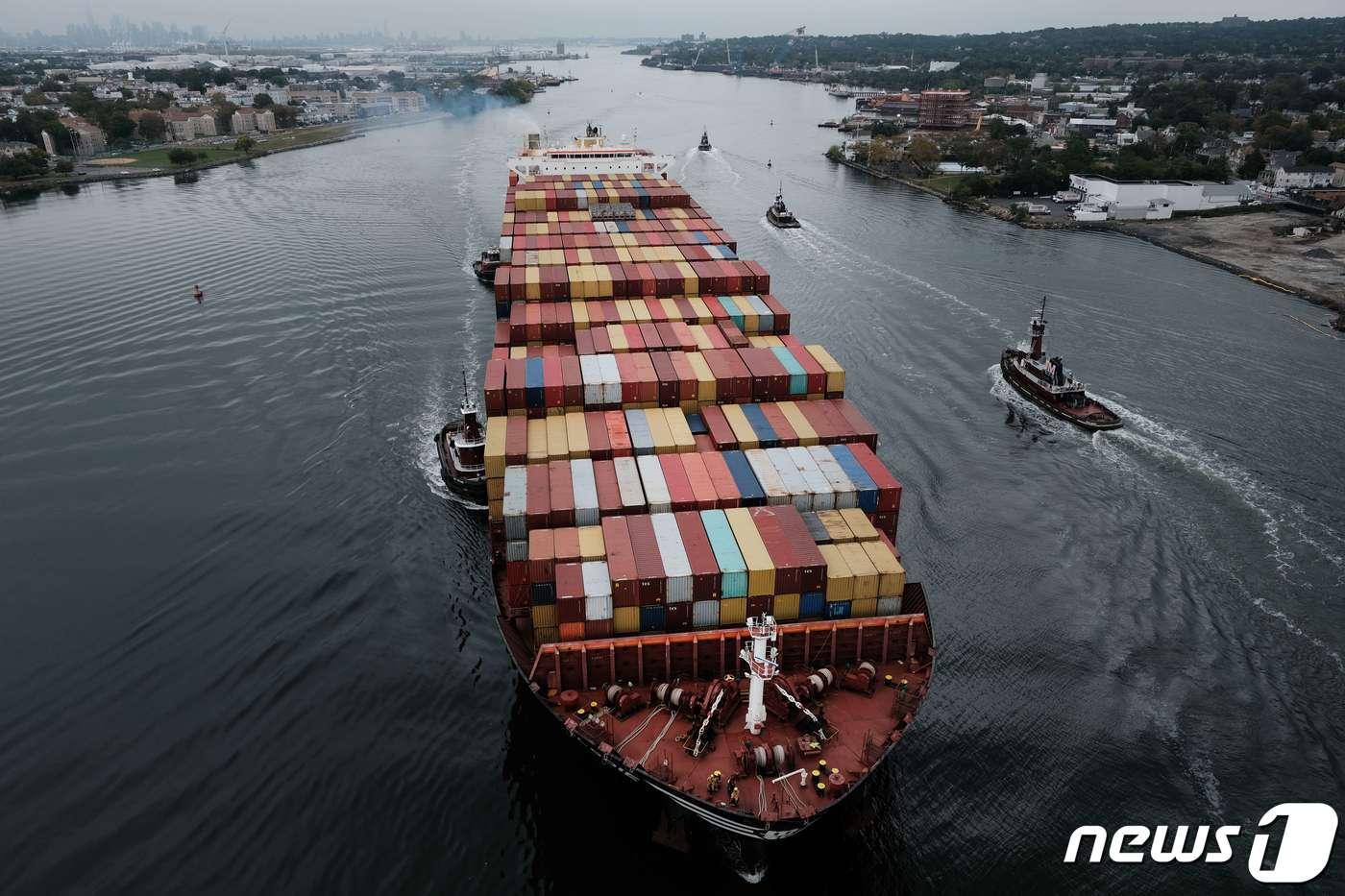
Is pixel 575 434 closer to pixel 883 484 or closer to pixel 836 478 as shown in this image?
pixel 836 478

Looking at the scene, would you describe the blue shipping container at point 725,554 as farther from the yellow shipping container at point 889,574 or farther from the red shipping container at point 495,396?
the red shipping container at point 495,396

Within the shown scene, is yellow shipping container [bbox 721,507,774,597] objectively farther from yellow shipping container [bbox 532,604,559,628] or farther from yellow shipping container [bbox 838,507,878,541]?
yellow shipping container [bbox 532,604,559,628]

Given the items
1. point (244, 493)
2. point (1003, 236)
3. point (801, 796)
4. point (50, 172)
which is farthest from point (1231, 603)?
point (50, 172)

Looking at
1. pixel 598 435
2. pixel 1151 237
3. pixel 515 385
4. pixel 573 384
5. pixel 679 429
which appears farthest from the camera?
pixel 1151 237

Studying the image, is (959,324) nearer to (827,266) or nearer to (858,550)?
(827,266)

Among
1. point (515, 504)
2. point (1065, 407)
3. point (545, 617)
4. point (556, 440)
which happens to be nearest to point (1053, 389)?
point (1065, 407)
